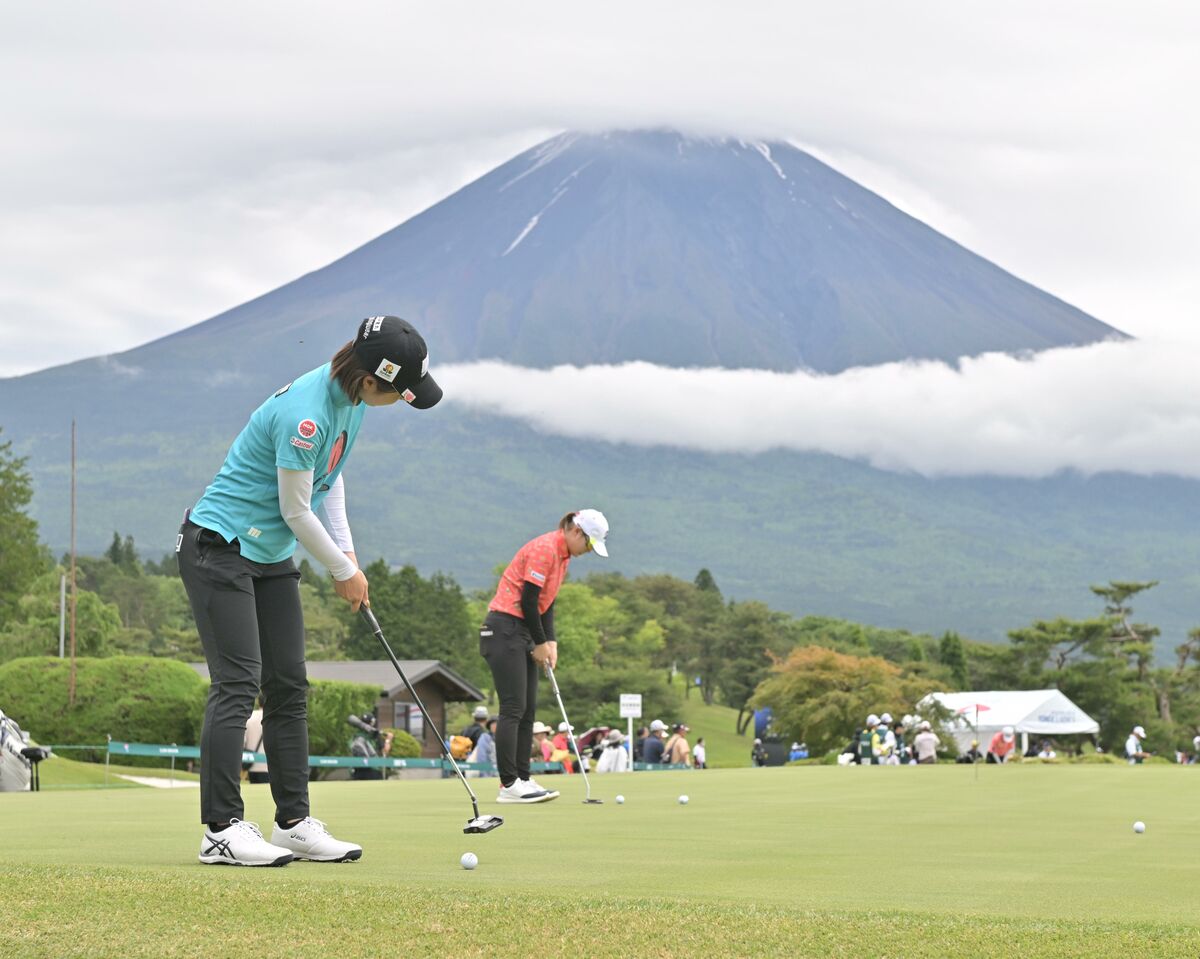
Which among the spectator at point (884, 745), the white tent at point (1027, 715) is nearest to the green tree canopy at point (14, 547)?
the spectator at point (884, 745)

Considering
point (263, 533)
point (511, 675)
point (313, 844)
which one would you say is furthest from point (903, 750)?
point (263, 533)

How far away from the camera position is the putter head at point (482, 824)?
866 cm

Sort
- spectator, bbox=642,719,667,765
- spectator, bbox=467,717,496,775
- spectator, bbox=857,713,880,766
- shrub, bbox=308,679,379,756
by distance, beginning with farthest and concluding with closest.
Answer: shrub, bbox=308,679,379,756 → spectator, bbox=857,713,880,766 → spectator, bbox=642,719,667,765 → spectator, bbox=467,717,496,775

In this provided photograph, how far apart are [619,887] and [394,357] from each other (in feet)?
7.31

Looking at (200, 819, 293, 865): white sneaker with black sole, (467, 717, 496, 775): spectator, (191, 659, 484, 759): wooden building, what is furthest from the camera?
(191, 659, 484, 759): wooden building

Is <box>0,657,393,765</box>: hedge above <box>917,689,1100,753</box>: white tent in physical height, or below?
above

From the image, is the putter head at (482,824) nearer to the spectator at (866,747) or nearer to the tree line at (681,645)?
the tree line at (681,645)

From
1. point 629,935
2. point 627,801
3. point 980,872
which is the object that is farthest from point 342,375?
point 627,801

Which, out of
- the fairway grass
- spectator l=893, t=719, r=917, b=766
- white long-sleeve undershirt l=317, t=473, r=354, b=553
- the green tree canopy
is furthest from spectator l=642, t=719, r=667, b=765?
the green tree canopy

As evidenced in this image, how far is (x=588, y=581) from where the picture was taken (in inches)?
5704

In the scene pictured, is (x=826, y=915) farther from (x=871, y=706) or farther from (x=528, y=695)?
(x=871, y=706)

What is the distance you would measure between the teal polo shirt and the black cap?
0.60 feet

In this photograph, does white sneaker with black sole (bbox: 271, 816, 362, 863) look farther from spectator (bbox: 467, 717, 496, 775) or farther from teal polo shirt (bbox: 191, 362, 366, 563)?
spectator (bbox: 467, 717, 496, 775)

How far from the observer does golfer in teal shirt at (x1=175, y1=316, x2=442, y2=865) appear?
6543mm
